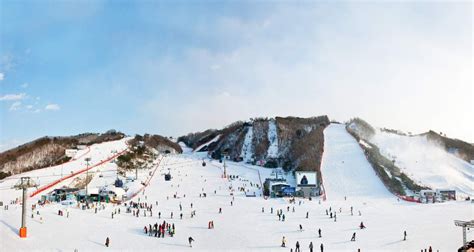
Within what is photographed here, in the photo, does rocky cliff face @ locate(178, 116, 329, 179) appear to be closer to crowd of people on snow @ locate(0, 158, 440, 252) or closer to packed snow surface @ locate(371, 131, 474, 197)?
packed snow surface @ locate(371, 131, 474, 197)

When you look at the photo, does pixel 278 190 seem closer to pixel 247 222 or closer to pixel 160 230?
pixel 247 222

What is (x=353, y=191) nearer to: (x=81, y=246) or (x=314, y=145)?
(x=314, y=145)

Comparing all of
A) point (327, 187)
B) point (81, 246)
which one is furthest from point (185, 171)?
point (81, 246)

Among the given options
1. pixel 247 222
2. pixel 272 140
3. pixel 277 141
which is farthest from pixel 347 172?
→ pixel 272 140

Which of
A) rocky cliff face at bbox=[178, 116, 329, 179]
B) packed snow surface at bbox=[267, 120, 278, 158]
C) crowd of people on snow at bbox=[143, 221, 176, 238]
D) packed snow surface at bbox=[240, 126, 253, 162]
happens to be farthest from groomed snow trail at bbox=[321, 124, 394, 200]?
crowd of people on snow at bbox=[143, 221, 176, 238]

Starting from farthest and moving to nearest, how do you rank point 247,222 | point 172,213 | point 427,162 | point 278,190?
point 427,162 → point 278,190 → point 172,213 → point 247,222

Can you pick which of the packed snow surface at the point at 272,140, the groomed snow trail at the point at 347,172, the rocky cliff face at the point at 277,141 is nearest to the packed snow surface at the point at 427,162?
the groomed snow trail at the point at 347,172

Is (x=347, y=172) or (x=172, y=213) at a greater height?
(x=347, y=172)
